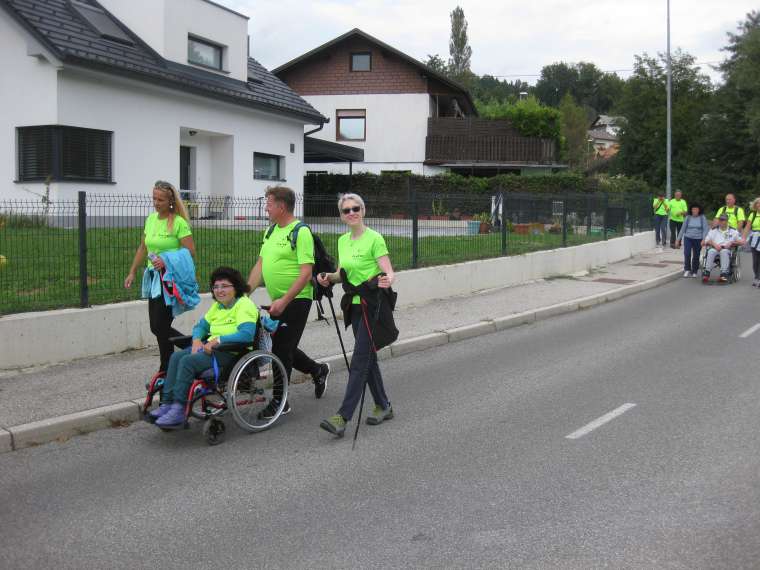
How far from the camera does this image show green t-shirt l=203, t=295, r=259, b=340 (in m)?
6.52

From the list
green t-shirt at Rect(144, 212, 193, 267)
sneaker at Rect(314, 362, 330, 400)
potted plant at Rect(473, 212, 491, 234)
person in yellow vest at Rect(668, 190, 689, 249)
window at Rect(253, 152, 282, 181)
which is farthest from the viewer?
window at Rect(253, 152, 282, 181)

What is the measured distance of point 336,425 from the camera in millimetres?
6418

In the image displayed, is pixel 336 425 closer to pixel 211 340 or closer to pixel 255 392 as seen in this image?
pixel 255 392

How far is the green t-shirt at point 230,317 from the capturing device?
21.4 ft

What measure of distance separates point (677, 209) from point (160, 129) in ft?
48.8

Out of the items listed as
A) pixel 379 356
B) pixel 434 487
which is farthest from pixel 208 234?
pixel 434 487

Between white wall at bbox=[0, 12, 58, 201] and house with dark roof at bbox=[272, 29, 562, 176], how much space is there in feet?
76.3

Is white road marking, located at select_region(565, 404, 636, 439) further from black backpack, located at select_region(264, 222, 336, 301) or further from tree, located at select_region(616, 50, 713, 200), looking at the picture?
tree, located at select_region(616, 50, 713, 200)

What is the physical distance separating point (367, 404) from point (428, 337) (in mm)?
3305

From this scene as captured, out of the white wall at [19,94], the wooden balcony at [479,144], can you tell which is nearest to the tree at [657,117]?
the wooden balcony at [479,144]

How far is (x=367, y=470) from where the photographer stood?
571 cm

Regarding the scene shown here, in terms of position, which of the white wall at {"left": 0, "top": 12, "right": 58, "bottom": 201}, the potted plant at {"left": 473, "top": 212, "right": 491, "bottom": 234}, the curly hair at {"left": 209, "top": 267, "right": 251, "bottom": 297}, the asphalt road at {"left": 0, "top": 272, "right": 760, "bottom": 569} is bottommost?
the asphalt road at {"left": 0, "top": 272, "right": 760, "bottom": 569}

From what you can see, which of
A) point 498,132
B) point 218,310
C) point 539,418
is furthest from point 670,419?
point 498,132

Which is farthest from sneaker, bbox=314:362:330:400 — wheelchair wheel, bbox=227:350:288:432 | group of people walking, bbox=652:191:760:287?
group of people walking, bbox=652:191:760:287
